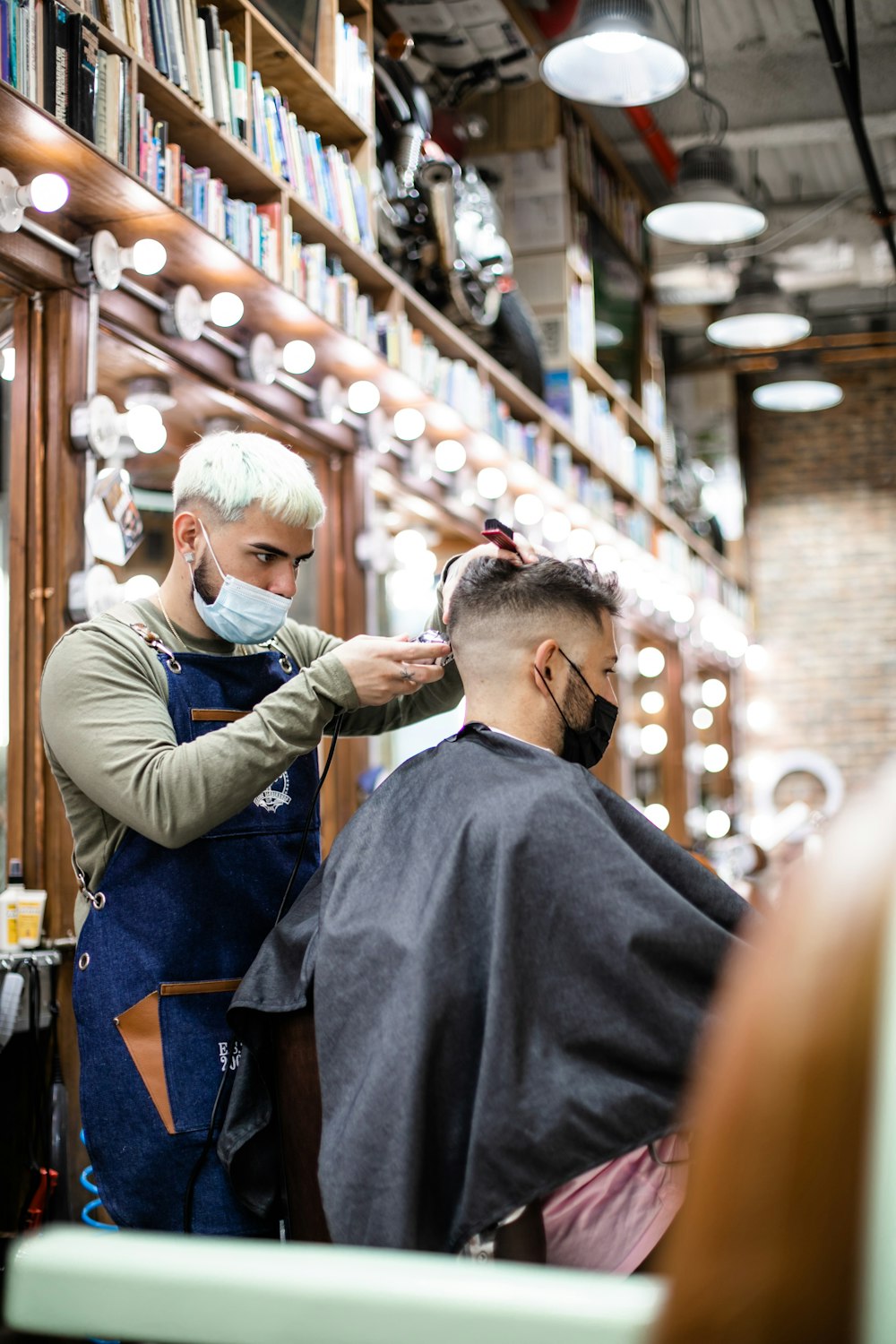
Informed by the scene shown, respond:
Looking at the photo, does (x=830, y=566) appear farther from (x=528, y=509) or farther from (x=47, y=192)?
(x=47, y=192)

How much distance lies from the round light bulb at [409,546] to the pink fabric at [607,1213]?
389 cm

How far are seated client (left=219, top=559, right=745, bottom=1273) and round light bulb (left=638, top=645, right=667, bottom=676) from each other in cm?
713

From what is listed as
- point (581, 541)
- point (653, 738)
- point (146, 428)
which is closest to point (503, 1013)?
point (146, 428)

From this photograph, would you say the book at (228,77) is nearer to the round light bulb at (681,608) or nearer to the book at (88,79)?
the book at (88,79)

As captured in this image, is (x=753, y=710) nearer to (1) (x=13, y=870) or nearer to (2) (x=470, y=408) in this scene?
(2) (x=470, y=408)

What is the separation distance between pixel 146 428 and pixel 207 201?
570mm

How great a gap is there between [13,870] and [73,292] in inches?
51.4

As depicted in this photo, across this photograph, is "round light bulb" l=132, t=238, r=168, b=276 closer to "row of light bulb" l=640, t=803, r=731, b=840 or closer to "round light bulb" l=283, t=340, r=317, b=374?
"round light bulb" l=283, t=340, r=317, b=374

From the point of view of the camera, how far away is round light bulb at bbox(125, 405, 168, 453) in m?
3.32

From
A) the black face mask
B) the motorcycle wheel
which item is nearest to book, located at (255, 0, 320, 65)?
the motorcycle wheel

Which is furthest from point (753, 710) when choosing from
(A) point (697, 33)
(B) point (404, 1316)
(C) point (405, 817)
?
(B) point (404, 1316)

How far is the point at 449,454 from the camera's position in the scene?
506cm

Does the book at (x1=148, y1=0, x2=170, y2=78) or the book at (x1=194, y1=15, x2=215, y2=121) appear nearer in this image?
the book at (x1=148, y1=0, x2=170, y2=78)

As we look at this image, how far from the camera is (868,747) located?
1127 centimetres
